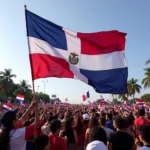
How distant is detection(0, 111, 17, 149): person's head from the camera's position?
3.58 m

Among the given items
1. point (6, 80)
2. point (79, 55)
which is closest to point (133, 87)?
point (6, 80)

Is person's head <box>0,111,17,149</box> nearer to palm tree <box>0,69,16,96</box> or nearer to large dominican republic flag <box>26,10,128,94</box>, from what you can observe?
large dominican republic flag <box>26,10,128,94</box>

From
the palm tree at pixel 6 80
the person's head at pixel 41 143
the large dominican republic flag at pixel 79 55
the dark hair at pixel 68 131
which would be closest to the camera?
the person's head at pixel 41 143

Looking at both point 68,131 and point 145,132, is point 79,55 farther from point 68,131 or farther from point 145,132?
point 145,132

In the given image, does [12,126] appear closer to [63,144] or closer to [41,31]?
[63,144]

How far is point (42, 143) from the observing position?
353cm

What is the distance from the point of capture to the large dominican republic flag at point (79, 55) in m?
6.37

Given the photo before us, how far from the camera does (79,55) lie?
283 inches

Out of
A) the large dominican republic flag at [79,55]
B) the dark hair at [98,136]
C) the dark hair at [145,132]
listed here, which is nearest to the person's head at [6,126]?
the dark hair at [98,136]

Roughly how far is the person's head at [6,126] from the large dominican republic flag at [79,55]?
7.40ft

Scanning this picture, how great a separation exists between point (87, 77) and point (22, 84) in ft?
264

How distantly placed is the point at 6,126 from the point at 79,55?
3.89 metres

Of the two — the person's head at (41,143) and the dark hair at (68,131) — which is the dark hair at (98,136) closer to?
the person's head at (41,143)

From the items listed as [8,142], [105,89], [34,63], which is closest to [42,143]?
[8,142]
